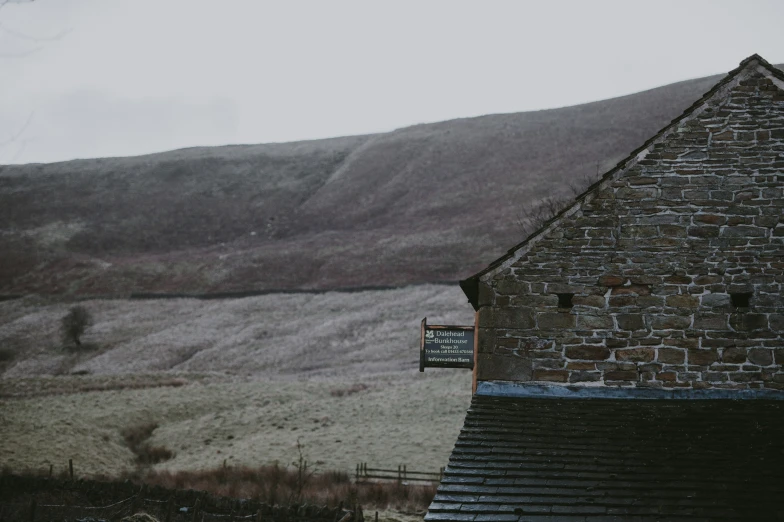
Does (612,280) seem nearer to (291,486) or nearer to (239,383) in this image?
(291,486)

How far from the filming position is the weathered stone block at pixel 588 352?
397 inches

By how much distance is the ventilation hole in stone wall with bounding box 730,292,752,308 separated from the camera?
33.1ft

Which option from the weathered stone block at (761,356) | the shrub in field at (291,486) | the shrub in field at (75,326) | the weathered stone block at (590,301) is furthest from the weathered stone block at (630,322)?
the shrub in field at (75,326)

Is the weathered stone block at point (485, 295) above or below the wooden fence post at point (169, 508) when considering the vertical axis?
above

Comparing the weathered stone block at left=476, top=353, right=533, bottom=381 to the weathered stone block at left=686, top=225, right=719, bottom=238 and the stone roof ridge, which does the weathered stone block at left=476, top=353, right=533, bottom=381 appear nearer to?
the stone roof ridge

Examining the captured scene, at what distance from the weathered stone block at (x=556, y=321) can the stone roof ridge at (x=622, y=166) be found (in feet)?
3.06

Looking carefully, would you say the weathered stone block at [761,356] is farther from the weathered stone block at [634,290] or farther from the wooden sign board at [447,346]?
the wooden sign board at [447,346]

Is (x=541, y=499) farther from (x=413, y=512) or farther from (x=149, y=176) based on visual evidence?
(x=149, y=176)

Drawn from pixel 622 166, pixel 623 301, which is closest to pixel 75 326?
pixel 622 166

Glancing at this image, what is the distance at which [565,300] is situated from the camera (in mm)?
10359

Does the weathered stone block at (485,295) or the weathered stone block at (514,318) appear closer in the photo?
the weathered stone block at (514,318)

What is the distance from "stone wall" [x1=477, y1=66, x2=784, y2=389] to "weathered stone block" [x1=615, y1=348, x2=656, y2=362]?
14 mm

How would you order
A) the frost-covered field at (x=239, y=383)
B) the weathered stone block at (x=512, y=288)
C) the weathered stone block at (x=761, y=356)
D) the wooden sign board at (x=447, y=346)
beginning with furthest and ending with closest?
the frost-covered field at (x=239, y=383) → the wooden sign board at (x=447, y=346) → the weathered stone block at (x=512, y=288) → the weathered stone block at (x=761, y=356)

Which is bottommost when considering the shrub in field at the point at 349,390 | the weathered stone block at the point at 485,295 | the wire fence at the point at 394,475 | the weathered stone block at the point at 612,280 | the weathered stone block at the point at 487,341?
the wire fence at the point at 394,475
